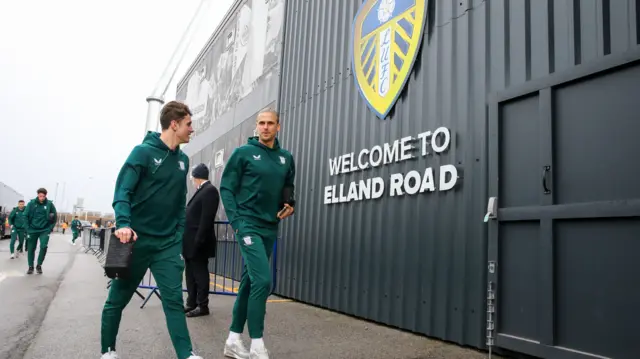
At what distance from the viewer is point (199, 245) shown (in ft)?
18.4

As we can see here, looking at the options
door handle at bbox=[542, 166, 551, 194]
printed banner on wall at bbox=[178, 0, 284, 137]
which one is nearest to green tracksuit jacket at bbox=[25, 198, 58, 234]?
printed banner on wall at bbox=[178, 0, 284, 137]

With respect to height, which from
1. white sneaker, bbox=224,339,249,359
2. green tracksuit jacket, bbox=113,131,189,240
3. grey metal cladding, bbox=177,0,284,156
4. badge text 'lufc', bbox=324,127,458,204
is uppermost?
grey metal cladding, bbox=177,0,284,156

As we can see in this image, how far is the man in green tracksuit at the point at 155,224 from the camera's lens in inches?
121

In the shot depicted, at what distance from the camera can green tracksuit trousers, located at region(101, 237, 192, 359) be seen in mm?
3111

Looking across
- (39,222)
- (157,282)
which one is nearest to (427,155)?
(157,282)

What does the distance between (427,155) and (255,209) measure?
186 centimetres

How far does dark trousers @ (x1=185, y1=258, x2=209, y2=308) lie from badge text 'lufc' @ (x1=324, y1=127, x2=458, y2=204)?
177cm

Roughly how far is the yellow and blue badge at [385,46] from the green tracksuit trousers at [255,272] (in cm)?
228

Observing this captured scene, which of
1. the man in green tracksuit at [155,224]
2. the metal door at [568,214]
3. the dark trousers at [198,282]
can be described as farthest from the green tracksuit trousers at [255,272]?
the dark trousers at [198,282]

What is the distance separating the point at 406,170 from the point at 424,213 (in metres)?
0.52

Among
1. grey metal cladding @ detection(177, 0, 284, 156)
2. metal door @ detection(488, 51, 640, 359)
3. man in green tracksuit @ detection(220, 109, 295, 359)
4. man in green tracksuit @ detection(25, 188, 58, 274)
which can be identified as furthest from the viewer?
man in green tracksuit @ detection(25, 188, 58, 274)

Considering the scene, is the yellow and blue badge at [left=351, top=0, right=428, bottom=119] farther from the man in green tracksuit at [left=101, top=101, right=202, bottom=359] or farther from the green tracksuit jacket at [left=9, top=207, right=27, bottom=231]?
the green tracksuit jacket at [left=9, top=207, right=27, bottom=231]

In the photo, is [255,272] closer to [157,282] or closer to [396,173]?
[157,282]

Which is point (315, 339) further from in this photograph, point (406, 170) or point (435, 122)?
point (435, 122)
